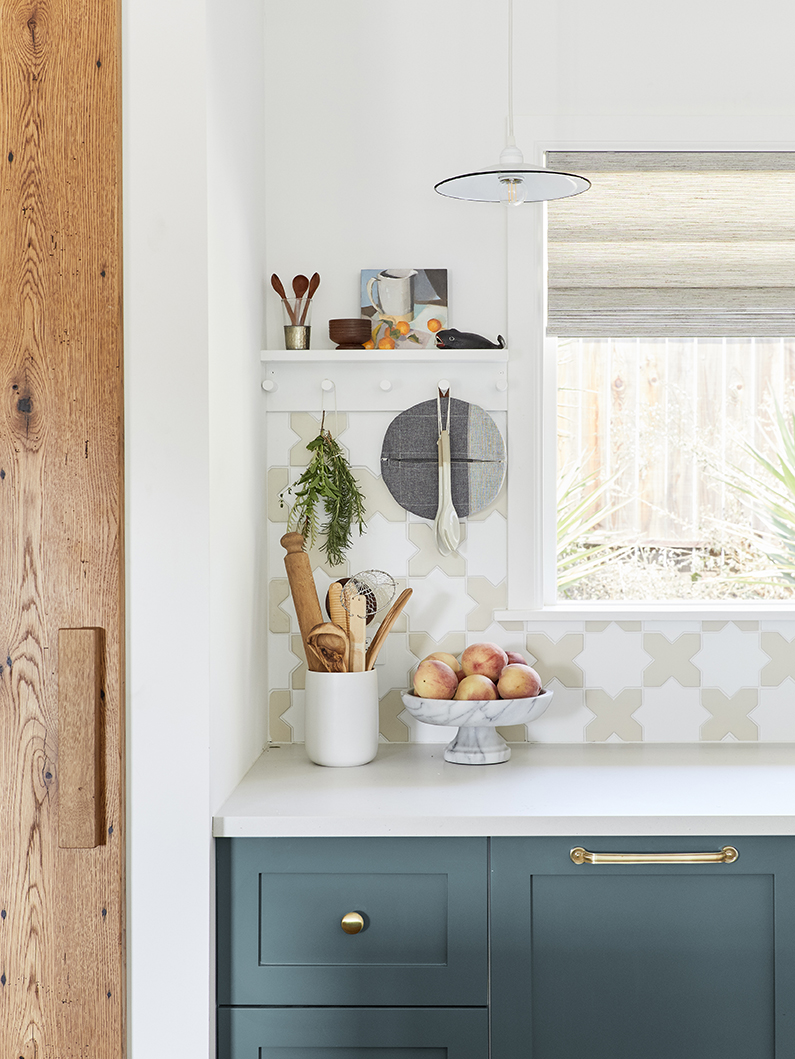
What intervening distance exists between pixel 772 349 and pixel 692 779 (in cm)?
109

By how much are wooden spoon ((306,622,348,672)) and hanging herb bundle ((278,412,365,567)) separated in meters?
0.27

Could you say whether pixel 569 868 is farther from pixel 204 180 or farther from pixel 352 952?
pixel 204 180

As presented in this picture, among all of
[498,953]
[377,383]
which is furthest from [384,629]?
[498,953]

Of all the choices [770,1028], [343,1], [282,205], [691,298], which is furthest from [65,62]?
[770,1028]

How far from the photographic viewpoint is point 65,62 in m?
1.55

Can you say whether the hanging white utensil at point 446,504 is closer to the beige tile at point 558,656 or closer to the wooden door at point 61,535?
the beige tile at point 558,656

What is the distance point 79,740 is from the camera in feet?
5.09

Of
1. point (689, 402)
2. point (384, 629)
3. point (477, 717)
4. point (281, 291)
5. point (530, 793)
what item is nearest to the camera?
point (530, 793)

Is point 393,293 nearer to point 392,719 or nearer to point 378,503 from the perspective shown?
point 378,503

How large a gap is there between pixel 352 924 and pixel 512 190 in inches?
54.6

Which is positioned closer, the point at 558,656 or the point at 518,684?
the point at 518,684

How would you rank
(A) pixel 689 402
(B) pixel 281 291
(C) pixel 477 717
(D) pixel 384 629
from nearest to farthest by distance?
(C) pixel 477 717 → (D) pixel 384 629 → (B) pixel 281 291 → (A) pixel 689 402

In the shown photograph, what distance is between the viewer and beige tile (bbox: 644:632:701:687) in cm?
224

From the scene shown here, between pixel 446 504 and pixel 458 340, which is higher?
pixel 458 340
